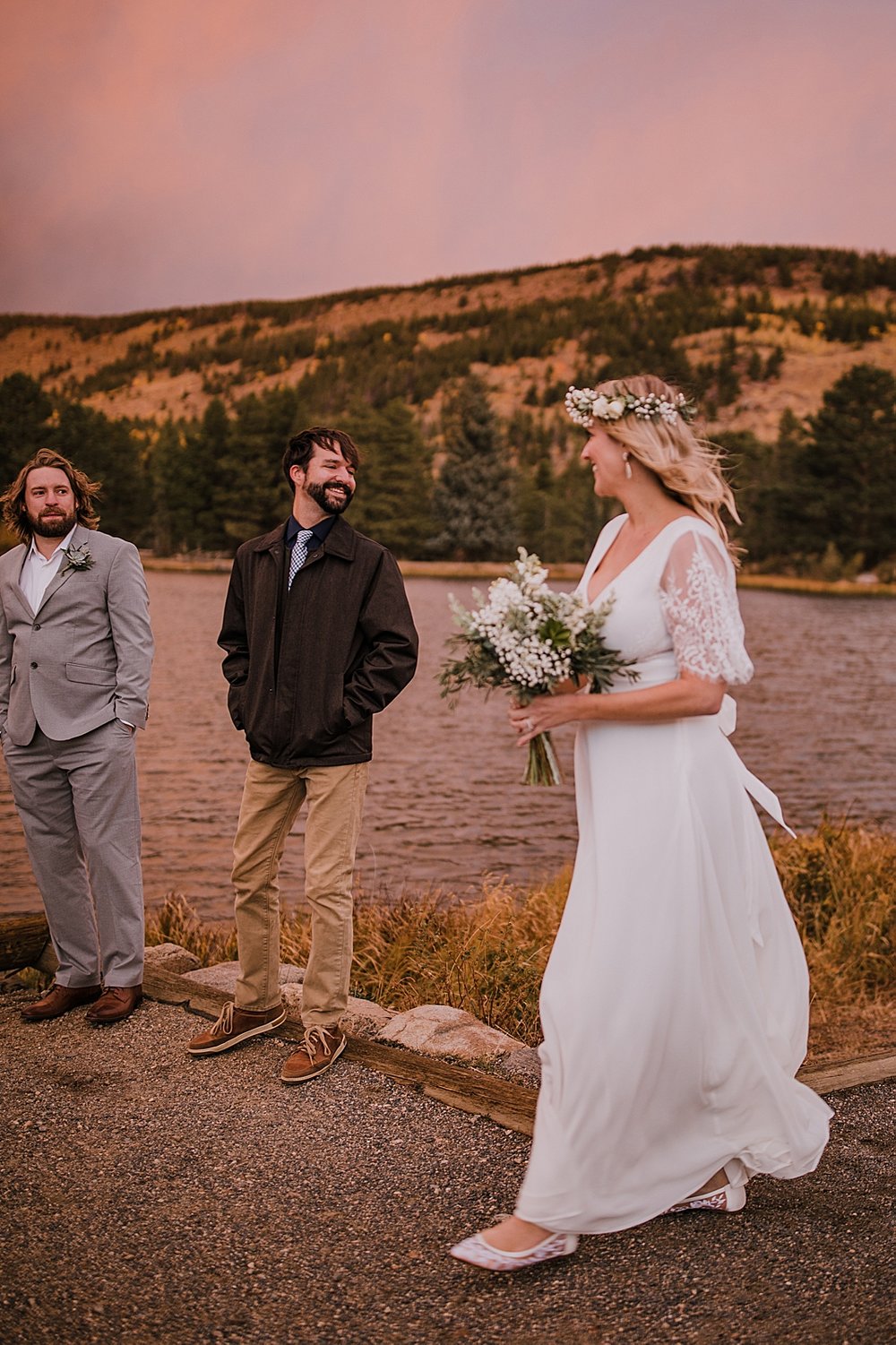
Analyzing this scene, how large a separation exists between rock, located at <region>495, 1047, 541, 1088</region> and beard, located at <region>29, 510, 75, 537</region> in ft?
10.1

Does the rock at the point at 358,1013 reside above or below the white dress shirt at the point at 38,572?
below

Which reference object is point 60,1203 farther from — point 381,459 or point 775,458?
point 775,458

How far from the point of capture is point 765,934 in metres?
3.70

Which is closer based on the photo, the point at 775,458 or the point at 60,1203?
the point at 60,1203

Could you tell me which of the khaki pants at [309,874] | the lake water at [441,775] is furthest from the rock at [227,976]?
the lake water at [441,775]

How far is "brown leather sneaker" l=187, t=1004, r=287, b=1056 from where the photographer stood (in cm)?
500

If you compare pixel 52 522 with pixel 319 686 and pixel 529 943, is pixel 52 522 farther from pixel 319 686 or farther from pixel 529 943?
pixel 529 943

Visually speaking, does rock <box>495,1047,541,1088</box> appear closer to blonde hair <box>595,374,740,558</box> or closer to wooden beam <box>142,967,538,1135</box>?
wooden beam <box>142,967,538,1135</box>

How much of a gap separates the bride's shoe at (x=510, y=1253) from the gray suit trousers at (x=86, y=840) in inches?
104

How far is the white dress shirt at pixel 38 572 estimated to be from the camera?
18.0ft

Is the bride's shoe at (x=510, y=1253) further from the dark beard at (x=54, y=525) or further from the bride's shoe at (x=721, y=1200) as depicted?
the dark beard at (x=54, y=525)

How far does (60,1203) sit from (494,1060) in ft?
6.39

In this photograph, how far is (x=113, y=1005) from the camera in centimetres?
542

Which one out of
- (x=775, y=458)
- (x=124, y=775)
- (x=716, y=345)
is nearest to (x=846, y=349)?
(x=716, y=345)
